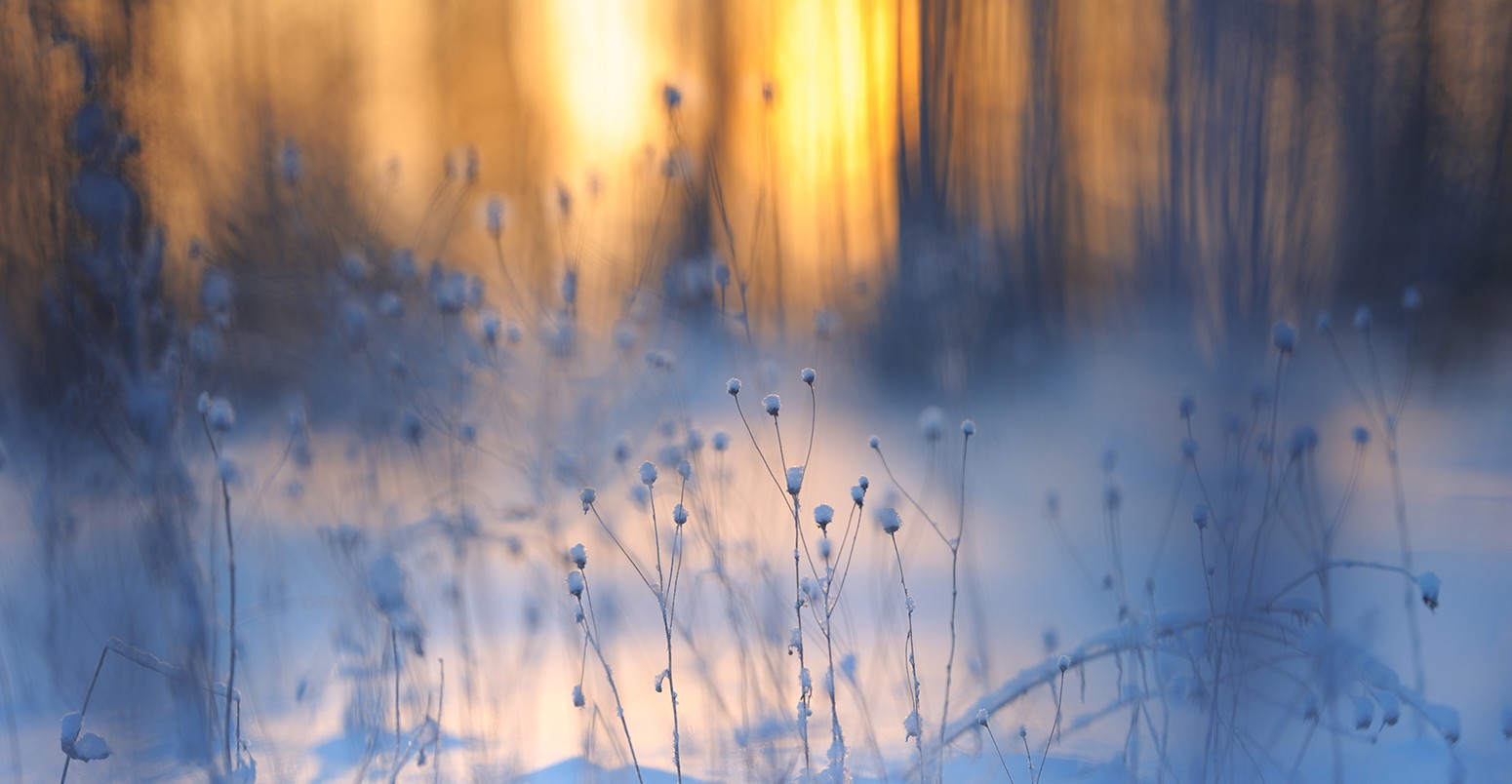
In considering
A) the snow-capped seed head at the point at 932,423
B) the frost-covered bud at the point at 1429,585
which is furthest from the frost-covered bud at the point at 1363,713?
the snow-capped seed head at the point at 932,423

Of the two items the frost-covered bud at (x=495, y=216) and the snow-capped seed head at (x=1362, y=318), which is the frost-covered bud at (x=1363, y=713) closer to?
the snow-capped seed head at (x=1362, y=318)

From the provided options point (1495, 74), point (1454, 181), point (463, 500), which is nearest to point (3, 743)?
point (463, 500)

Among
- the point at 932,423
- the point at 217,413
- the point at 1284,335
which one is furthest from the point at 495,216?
the point at 1284,335

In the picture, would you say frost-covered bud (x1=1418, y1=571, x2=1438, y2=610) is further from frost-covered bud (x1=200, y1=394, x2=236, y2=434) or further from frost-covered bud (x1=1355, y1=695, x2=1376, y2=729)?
frost-covered bud (x1=200, y1=394, x2=236, y2=434)

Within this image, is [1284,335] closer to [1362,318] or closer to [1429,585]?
[1362,318]

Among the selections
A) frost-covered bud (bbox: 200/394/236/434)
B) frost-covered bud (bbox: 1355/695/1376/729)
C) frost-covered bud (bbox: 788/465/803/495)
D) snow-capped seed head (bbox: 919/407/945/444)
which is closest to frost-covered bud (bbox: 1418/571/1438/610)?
frost-covered bud (bbox: 1355/695/1376/729)

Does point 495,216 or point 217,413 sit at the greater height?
point 495,216

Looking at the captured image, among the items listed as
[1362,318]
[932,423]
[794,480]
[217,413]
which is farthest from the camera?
[932,423]
